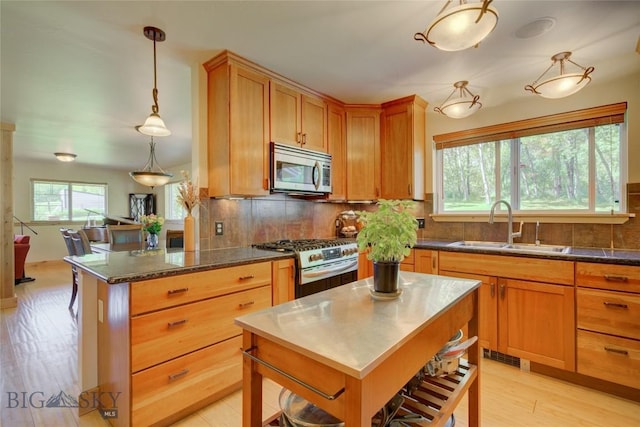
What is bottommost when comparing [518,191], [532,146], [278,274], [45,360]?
[45,360]

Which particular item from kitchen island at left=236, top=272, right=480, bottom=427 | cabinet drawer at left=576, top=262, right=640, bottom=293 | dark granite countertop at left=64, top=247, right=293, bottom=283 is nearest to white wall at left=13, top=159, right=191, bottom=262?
dark granite countertop at left=64, top=247, right=293, bottom=283

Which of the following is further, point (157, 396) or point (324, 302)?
point (157, 396)

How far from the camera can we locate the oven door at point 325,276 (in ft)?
7.61

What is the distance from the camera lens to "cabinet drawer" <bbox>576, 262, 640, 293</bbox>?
186 cm

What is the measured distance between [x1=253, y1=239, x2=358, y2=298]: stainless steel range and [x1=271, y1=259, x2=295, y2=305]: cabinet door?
5 cm

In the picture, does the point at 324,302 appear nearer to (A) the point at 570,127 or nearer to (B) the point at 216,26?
(B) the point at 216,26

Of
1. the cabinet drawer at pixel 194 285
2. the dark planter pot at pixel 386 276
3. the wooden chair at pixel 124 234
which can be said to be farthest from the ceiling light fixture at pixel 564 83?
the wooden chair at pixel 124 234

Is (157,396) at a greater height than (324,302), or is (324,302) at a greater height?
(324,302)

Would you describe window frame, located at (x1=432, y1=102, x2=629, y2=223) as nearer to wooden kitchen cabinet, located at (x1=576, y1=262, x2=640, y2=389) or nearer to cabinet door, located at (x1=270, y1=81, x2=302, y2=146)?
wooden kitchen cabinet, located at (x1=576, y1=262, x2=640, y2=389)

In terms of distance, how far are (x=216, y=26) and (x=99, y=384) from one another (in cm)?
240

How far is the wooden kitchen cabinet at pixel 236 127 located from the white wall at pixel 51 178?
564cm

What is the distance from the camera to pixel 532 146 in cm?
288

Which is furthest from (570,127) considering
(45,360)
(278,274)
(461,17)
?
(45,360)

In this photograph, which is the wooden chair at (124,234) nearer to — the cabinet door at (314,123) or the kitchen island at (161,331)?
the kitchen island at (161,331)
